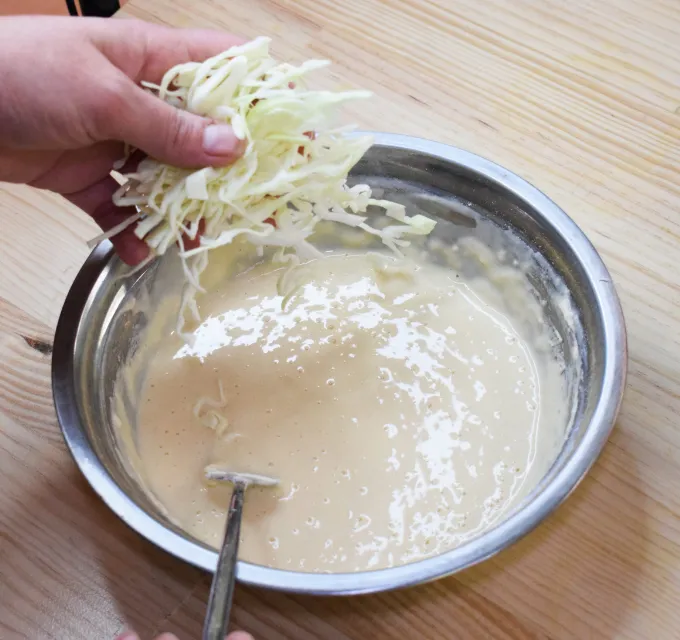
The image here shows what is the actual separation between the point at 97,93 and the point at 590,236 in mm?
711

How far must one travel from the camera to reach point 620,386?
81 centimetres

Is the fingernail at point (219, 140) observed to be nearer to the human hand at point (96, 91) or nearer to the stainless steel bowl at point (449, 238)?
the human hand at point (96, 91)

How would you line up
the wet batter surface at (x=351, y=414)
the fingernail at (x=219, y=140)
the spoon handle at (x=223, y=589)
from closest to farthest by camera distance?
the spoon handle at (x=223, y=589) → the fingernail at (x=219, y=140) → the wet batter surface at (x=351, y=414)

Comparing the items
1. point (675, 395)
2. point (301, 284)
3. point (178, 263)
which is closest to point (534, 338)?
point (675, 395)

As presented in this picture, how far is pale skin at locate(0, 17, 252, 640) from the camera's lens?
0.76 meters

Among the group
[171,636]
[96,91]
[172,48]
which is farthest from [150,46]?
[171,636]

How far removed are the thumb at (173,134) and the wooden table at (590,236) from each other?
0.39m

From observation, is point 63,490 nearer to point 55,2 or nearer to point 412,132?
point 412,132

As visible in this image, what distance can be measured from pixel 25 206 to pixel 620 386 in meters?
0.92

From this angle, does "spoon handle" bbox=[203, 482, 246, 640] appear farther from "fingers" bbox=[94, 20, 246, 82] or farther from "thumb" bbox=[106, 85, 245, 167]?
"fingers" bbox=[94, 20, 246, 82]

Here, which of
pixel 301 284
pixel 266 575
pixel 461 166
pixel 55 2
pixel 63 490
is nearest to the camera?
pixel 266 575

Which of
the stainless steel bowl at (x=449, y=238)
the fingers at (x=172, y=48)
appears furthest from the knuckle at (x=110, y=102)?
the stainless steel bowl at (x=449, y=238)

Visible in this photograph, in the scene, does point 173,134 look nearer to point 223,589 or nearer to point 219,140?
point 219,140

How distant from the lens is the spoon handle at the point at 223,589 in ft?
2.21
